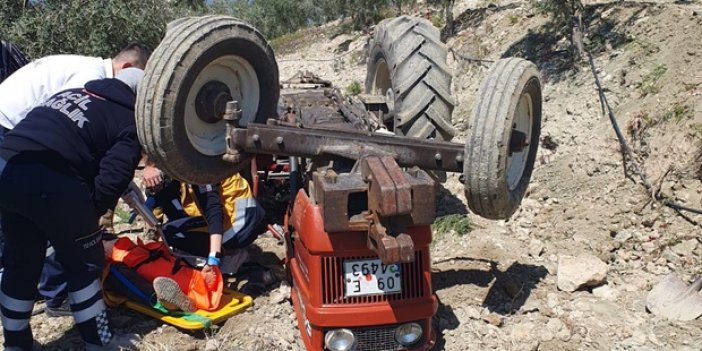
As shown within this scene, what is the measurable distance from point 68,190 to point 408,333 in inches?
81.9

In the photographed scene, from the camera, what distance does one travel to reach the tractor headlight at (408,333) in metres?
3.24

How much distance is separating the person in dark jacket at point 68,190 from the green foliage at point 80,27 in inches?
203

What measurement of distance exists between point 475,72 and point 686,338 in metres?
6.02

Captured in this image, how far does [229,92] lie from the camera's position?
12.6 feet

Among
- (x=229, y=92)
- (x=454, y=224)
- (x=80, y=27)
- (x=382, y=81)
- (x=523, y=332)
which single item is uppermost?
(x=80, y=27)

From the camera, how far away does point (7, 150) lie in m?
3.45

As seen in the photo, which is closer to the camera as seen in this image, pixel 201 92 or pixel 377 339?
pixel 377 339

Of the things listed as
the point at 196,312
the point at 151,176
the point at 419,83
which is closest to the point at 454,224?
the point at 419,83

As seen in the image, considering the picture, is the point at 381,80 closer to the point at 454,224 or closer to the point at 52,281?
the point at 454,224

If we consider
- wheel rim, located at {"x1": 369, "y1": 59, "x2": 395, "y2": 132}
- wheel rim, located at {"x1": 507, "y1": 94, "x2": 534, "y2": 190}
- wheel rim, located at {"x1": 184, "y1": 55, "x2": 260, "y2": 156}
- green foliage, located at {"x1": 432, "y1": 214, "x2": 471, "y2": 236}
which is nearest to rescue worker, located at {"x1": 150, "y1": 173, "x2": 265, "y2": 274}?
wheel rim, located at {"x1": 184, "y1": 55, "x2": 260, "y2": 156}

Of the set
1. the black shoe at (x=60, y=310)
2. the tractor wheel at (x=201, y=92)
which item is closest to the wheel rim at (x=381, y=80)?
the tractor wheel at (x=201, y=92)

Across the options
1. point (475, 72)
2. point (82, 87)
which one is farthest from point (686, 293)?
point (475, 72)

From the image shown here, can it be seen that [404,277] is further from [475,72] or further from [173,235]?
[475,72]

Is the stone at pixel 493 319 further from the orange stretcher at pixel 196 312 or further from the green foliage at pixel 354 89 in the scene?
the green foliage at pixel 354 89
